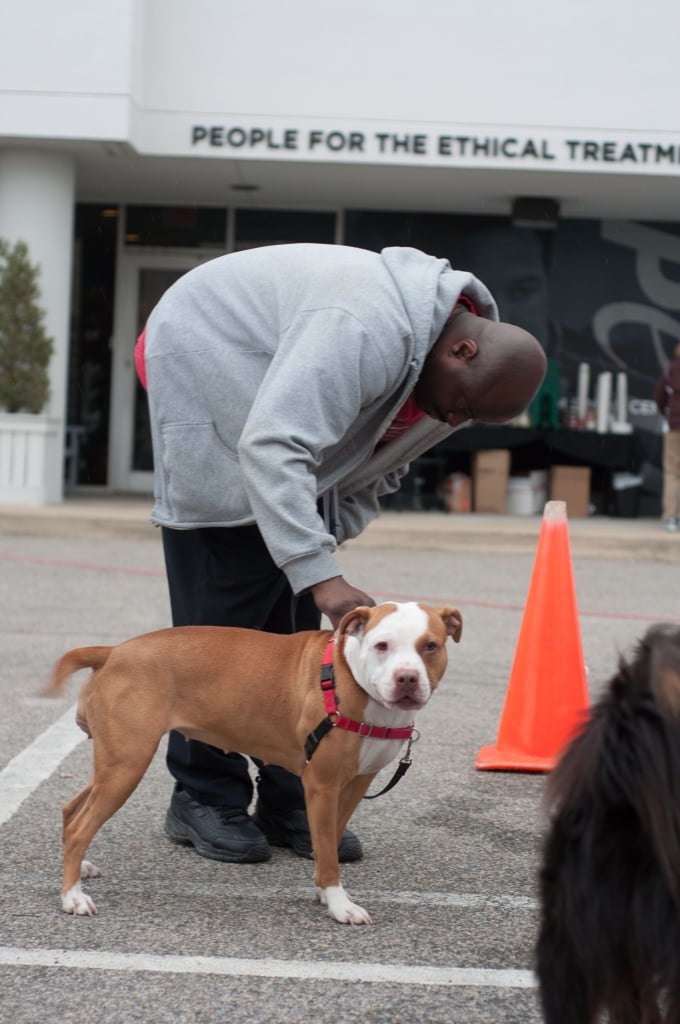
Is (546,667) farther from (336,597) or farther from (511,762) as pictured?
(336,597)

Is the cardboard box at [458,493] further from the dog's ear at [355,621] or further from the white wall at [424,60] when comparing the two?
the dog's ear at [355,621]

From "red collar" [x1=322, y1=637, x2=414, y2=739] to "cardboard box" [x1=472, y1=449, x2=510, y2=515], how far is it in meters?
11.8

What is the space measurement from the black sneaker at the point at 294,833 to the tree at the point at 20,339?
31.9 feet

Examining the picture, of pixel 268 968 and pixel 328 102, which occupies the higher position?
pixel 328 102

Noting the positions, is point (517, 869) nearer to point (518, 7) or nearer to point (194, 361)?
point (194, 361)

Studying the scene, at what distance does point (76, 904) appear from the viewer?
3.29m

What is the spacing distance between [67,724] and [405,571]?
564 centimetres

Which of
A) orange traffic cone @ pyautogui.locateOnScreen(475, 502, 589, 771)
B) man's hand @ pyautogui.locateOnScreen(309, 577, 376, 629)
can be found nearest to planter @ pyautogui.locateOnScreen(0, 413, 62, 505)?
orange traffic cone @ pyautogui.locateOnScreen(475, 502, 589, 771)

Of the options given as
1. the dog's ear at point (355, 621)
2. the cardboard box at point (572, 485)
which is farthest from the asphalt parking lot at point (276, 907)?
the cardboard box at point (572, 485)

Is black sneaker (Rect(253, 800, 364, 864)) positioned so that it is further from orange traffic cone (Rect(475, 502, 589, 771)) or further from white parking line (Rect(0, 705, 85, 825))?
orange traffic cone (Rect(475, 502, 589, 771))

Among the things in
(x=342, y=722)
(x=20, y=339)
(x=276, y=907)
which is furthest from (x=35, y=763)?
(x=20, y=339)

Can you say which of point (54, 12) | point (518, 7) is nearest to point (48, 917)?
point (54, 12)

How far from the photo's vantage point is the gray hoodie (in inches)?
126

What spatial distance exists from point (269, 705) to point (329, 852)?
16.1 inches
